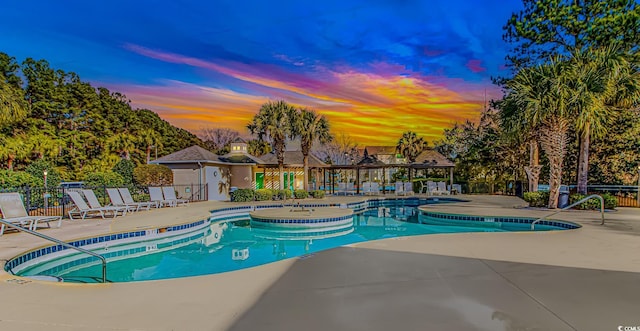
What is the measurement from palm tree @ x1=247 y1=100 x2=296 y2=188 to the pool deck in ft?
46.6

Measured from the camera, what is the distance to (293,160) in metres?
27.8

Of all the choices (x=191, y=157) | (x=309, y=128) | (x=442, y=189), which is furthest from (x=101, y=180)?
(x=442, y=189)

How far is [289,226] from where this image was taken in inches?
441

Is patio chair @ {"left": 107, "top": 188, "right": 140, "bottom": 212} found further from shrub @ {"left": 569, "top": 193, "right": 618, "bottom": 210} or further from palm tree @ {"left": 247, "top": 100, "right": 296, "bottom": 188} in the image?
shrub @ {"left": 569, "top": 193, "right": 618, "bottom": 210}

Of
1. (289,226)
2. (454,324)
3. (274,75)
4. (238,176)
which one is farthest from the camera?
(238,176)

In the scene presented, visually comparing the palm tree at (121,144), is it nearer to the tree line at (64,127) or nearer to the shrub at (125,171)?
the tree line at (64,127)

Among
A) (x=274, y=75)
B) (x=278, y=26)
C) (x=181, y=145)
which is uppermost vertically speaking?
(x=278, y=26)

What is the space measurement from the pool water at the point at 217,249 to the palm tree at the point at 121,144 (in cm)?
1828

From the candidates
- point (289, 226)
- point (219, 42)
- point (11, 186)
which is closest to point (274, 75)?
point (219, 42)

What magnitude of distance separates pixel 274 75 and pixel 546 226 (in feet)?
48.0

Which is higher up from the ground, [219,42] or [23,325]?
[219,42]

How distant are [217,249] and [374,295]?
19.0 feet

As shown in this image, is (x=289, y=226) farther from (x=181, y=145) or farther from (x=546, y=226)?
(x=181, y=145)

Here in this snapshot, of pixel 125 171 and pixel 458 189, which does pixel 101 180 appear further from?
pixel 458 189
